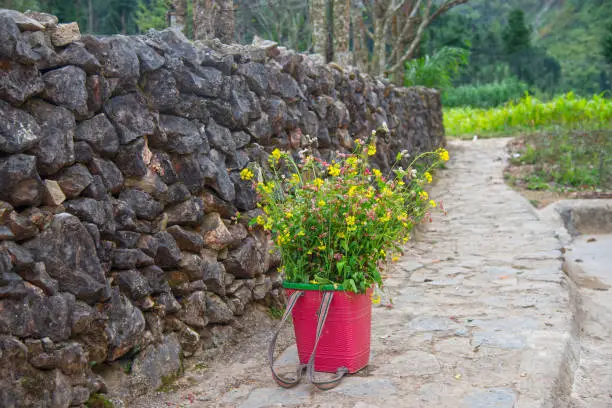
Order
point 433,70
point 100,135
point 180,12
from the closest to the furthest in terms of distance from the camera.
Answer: point 100,135 < point 180,12 < point 433,70

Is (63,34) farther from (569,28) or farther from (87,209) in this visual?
(569,28)

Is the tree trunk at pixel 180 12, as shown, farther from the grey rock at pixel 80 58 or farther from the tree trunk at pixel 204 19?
the grey rock at pixel 80 58

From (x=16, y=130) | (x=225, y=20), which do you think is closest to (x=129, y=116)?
(x=16, y=130)

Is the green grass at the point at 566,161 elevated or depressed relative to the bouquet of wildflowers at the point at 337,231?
depressed

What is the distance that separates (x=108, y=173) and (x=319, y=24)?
21.0 ft

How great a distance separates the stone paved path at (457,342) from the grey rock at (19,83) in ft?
5.45

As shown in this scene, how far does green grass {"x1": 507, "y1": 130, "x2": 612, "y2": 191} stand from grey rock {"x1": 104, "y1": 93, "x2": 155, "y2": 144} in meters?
7.93

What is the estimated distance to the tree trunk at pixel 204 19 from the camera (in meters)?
7.27

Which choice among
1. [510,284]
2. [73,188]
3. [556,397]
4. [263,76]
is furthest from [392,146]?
[73,188]

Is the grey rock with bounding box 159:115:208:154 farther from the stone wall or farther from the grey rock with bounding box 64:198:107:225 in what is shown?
the grey rock with bounding box 64:198:107:225

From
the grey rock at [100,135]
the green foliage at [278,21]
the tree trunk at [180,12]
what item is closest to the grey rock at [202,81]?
the grey rock at [100,135]

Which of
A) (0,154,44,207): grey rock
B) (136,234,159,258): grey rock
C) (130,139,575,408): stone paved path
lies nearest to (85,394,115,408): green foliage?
(130,139,575,408): stone paved path

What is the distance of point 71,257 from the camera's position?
9.68ft

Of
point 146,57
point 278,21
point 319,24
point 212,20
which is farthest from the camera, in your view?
point 278,21
